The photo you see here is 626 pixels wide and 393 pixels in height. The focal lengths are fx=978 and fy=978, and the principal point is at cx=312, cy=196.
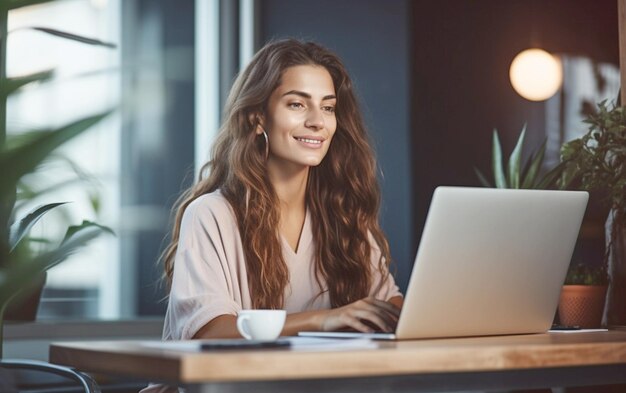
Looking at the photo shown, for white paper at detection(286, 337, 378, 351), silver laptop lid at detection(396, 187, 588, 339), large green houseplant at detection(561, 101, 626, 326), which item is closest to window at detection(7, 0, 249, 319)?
large green houseplant at detection(561, 101, 626, 326)

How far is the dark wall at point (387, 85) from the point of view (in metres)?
4.08

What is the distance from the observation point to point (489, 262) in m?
1.66

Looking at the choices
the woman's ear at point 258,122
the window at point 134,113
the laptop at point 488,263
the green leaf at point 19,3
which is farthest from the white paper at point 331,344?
the window at point 134,113

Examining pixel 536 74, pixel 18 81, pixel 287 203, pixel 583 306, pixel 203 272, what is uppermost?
pixel 536 74

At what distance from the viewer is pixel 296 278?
2.38m

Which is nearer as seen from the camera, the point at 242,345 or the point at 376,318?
the point at 242,345

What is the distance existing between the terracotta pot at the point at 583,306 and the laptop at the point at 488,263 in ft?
1.49

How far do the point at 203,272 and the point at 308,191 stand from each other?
53 cm

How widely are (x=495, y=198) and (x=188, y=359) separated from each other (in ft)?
2.21

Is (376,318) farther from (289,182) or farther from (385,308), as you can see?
(289,182)

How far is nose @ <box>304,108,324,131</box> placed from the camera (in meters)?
2.45

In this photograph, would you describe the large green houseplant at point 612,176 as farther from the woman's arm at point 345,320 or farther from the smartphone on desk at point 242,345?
the smartphone on desk at point 242,345

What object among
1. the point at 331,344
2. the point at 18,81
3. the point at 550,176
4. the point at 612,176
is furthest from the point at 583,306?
the point at 18,81

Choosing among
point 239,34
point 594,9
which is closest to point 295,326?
point 594,9
